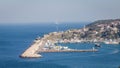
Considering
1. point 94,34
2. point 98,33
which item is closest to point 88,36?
point 94,34

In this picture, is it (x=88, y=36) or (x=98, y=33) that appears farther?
(x=98, y=33)

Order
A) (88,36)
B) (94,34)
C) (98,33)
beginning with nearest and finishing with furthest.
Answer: (88,36) → (94,34) → (98,33)

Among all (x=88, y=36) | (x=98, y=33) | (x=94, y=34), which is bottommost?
(x=88, y=36)

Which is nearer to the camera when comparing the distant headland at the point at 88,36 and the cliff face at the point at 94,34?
the distant headland at the point at 88,36

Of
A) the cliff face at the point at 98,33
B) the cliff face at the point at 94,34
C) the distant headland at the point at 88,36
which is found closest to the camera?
the distant headland at the point at 88,36

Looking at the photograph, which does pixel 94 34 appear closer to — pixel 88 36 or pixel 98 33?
pixel 98 33

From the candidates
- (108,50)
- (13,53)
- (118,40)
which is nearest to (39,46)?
(13,53)

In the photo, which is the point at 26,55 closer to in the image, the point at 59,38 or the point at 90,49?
the point at 90,49

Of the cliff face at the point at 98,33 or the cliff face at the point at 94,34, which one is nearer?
the cliff face at the point at 94,34

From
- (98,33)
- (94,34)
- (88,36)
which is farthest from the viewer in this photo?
(98,33)

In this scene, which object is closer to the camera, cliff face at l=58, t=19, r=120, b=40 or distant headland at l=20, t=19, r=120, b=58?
distant headland at l=20, t=19, r=120, b=58

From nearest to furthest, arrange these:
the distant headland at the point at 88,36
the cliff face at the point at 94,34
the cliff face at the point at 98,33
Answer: the distant headland at the point at 88,36, the cliff face at the point at 94,34, the cliff face at the point at 98,33
